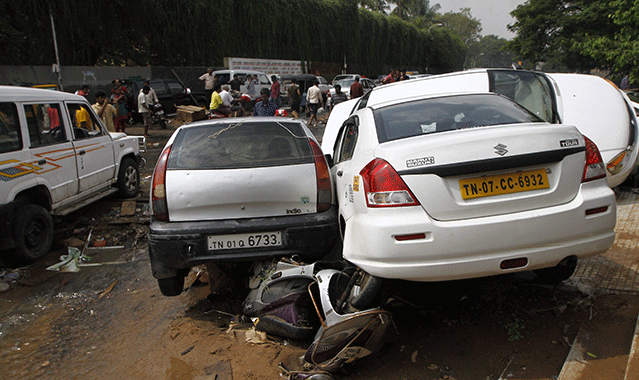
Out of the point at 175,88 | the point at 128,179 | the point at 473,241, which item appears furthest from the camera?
the point at 175,88

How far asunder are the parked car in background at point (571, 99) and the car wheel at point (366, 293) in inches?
159

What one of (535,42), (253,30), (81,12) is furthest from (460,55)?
(81,12)

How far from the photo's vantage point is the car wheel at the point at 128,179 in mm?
7836

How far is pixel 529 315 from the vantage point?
353 centimetres

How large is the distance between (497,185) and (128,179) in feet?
21.8

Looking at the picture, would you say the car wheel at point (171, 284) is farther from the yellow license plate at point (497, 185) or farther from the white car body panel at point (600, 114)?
the white car body panel at point (600, 114)

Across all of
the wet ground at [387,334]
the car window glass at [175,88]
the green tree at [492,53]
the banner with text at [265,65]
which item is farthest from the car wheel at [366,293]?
the green tree at [492,53]

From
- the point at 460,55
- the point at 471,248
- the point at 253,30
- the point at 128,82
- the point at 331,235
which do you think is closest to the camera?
the point at 471,248

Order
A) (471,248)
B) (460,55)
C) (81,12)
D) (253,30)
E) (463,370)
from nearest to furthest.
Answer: (471,248)
(463,370)
(81,12)
(253,30)
(460,55)

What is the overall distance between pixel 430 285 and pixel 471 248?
4.02ft

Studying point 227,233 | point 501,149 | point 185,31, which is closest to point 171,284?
point 227,233

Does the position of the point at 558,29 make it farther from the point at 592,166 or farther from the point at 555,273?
the point at 592,166

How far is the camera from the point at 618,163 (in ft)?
18.9

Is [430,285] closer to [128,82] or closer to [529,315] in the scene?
[529,315]
